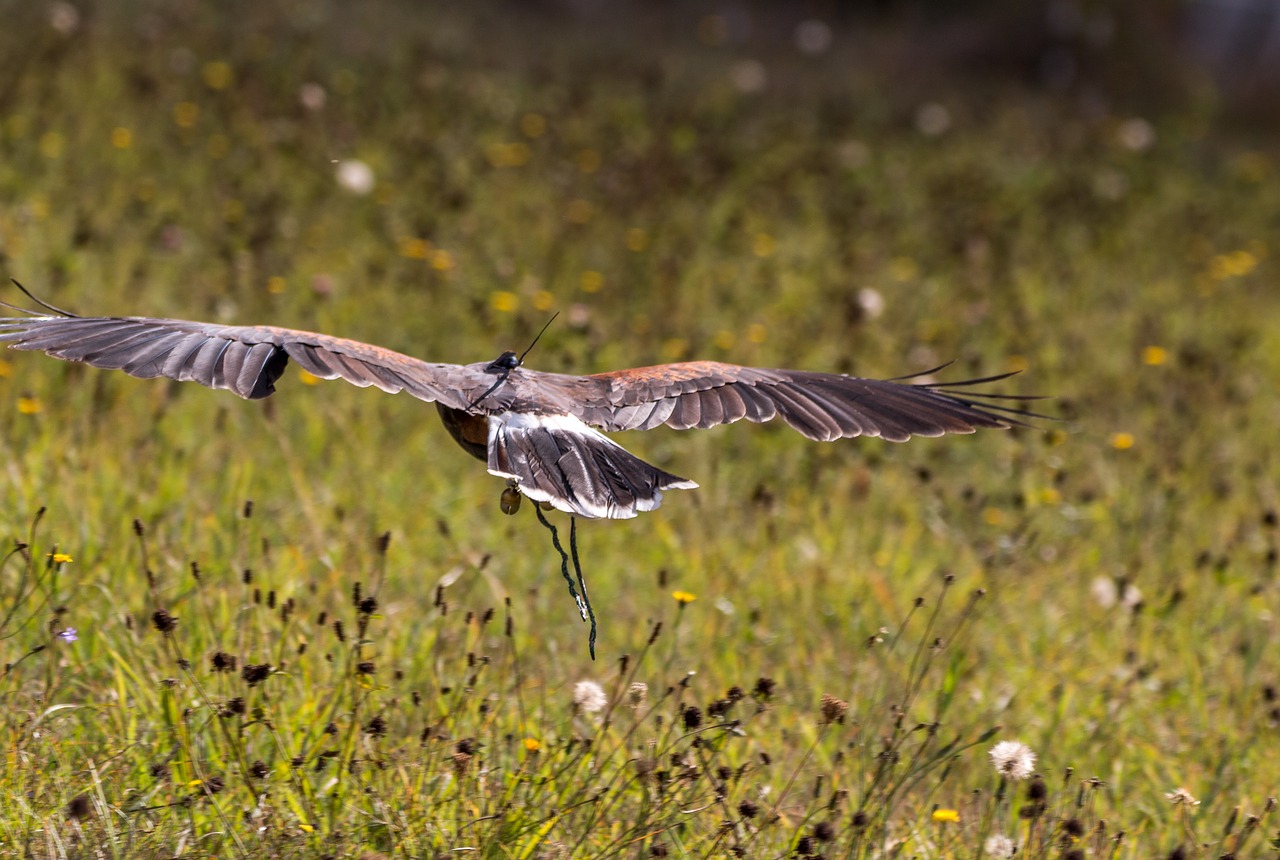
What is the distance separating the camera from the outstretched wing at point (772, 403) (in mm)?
3947

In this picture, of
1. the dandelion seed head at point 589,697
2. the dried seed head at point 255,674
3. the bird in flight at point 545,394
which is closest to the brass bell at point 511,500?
the bird in flight at point 545,394

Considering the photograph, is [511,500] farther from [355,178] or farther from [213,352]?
[355,178]

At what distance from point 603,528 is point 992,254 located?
4483mm

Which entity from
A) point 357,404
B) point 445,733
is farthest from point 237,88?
point 445,733

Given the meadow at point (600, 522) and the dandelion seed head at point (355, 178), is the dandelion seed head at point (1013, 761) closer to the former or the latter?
the meadow at point (600, 522)

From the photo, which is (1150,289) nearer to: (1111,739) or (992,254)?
(992,254)

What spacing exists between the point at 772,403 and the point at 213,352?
1.54 m

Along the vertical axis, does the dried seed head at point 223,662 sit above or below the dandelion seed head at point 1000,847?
above

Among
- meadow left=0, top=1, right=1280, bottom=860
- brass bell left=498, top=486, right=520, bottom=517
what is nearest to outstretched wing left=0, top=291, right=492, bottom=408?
brass bell left=498, top=486, right=520, bottom=517

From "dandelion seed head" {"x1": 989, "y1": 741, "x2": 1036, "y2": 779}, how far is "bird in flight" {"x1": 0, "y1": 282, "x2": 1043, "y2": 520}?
2.91 ft

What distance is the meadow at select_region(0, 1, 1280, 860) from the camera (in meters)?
3.26

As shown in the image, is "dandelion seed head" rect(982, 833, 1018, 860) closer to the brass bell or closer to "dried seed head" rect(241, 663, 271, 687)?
the brass bell

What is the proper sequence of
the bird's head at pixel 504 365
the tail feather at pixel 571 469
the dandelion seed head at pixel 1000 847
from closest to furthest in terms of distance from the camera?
the dandelion seed head at pixel 1000 847
the tail feather at pixel 571 469
the bird's head at pixel 504 365

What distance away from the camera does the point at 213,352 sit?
3365 mm
